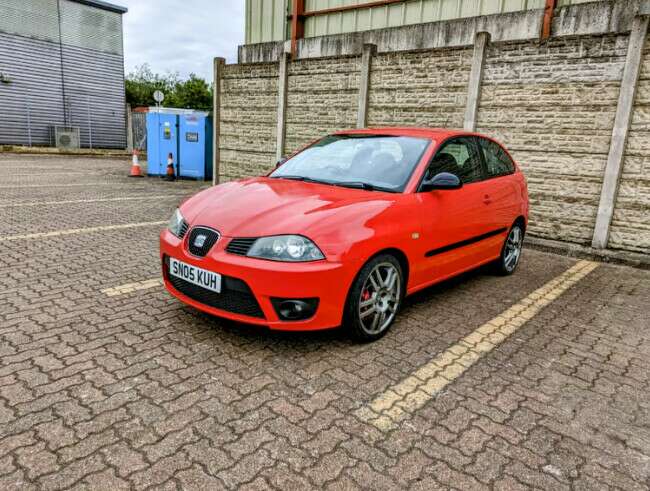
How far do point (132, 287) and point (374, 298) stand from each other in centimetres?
236

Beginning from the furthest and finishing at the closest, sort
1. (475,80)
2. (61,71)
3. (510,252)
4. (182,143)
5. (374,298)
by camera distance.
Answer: (61,71)
(182,143)
(475,80)
(510,252)
(374,298)

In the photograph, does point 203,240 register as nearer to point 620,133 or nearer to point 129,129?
point 620,133

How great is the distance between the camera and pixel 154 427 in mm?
2467

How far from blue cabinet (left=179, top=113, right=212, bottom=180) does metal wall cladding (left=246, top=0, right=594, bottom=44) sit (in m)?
2.67

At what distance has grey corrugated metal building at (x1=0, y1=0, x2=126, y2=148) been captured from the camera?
22.5 m

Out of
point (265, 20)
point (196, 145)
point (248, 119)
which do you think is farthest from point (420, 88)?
point (196, 145)

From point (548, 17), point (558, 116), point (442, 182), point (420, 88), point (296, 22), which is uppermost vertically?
point (296, 22)

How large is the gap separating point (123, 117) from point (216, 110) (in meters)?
17.7

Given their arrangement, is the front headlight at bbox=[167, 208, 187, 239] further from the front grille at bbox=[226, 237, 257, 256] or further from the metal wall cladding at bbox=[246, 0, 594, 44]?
the metal wall cladding at bbox=[246, 0, 594, 44]

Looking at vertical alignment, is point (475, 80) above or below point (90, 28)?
below

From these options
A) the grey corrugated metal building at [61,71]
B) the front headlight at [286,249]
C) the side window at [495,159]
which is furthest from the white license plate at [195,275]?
the grey corrugated metal building at [61,71]

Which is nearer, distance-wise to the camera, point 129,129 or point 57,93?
point 57,93

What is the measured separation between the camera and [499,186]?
5016mm

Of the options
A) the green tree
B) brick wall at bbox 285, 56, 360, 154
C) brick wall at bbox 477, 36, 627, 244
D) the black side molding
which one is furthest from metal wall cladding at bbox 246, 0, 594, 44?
the green tree
